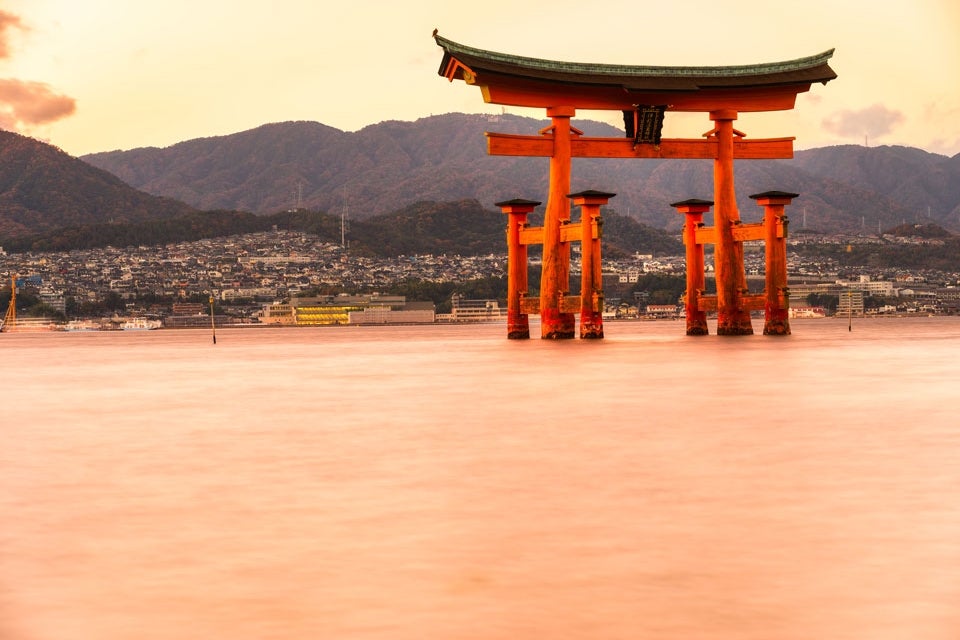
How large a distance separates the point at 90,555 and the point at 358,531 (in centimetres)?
187

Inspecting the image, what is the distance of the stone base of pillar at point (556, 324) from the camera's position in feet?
141

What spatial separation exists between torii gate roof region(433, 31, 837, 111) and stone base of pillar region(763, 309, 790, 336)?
7798 mm

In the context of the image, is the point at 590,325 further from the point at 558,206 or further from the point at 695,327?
the point at 695,327

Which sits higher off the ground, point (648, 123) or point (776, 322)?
point (648, 123)

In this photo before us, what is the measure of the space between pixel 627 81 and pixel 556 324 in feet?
29.2

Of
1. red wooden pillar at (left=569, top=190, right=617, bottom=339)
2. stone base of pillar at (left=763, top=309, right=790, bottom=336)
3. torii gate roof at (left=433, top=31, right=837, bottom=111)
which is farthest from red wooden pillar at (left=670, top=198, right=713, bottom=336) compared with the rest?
red wooden pillar at (left=569, top=190, right=617, bottom=339)

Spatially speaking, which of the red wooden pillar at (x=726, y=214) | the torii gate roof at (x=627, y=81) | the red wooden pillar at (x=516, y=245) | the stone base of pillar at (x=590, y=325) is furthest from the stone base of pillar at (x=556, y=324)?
the torii gate roof at (x=627, y=81)

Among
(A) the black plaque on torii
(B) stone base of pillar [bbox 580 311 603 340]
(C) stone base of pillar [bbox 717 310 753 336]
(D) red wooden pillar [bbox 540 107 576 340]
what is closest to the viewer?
(D) red wooden pillar [bbox 540 107 576 340]

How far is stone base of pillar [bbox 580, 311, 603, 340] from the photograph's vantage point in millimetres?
42469

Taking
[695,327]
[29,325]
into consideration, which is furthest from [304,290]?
[695,327]

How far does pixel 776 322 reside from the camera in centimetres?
4725

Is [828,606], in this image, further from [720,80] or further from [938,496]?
[720,80]

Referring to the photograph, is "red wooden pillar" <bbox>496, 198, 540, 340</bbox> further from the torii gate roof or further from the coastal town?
the coastal town

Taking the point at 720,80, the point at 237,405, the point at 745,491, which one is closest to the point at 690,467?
the point at 745,491
